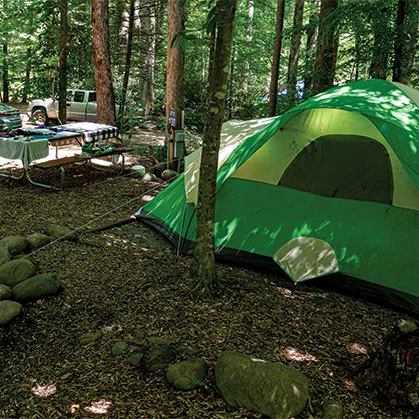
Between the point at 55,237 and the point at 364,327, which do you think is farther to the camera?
the point at 55,237

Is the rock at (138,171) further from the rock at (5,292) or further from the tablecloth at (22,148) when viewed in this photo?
the rock at (5,292)

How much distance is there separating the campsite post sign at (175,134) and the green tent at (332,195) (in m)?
3.71

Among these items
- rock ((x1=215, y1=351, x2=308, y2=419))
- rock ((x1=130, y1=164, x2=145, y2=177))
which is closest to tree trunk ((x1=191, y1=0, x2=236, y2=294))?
rock ((x1=215, y1=351, x2=308, y2=419))

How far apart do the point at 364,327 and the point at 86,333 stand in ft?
8.18

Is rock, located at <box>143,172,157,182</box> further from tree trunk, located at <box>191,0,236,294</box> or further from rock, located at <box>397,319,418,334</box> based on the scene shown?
rock, located at <box>397,319,418,334</box>

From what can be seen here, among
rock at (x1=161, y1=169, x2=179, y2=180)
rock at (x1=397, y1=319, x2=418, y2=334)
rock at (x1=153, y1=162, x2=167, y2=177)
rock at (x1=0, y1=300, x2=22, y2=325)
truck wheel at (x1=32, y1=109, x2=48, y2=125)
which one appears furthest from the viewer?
truck wheel at (x1=32, y1=109, x2=48, y2=125)

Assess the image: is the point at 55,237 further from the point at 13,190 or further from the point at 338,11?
the point at 338,11

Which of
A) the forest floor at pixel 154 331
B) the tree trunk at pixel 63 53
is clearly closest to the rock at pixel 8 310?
the forest floor at pixel 154 331

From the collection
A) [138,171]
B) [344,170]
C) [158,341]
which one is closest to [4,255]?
[158,341]

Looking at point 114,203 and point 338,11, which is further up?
point 338,11

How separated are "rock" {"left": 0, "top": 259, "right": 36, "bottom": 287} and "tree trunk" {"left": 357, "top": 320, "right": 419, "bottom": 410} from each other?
3.36 metres

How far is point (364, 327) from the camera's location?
383 cm

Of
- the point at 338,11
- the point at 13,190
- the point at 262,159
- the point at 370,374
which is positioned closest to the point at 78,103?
the point at 13,190

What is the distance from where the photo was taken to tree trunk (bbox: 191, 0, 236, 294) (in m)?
3.71
